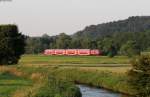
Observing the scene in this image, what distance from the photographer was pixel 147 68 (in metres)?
50.7

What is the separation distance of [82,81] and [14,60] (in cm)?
3146

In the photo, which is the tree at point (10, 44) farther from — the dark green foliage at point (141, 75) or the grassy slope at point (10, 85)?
the dark green foliage at point (141, 75)

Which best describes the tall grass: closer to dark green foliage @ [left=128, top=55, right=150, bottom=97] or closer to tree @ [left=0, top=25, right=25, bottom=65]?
dark green foliage @ [left=128, top=55, right=150, bottom=97]

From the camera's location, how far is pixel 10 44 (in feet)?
325

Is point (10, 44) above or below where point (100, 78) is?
above

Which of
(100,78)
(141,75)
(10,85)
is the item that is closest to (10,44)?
(100,78)

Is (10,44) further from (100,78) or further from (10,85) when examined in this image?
(10,85)

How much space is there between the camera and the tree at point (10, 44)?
99.1m

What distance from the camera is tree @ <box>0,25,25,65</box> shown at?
99.1 meters

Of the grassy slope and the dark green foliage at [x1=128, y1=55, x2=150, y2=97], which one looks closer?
the grassy slope

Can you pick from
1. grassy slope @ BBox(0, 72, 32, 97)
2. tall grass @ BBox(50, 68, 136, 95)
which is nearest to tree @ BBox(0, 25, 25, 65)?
tall grass @ BBox(50, 68, 136, 95)

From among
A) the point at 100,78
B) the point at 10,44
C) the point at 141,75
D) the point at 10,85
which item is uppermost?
the point at 10,44

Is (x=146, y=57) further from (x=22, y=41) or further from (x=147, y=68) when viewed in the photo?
(x=22, y=41)

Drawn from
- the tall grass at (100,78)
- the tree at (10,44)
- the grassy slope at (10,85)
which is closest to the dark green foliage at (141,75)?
the tall grass at (100,78)
